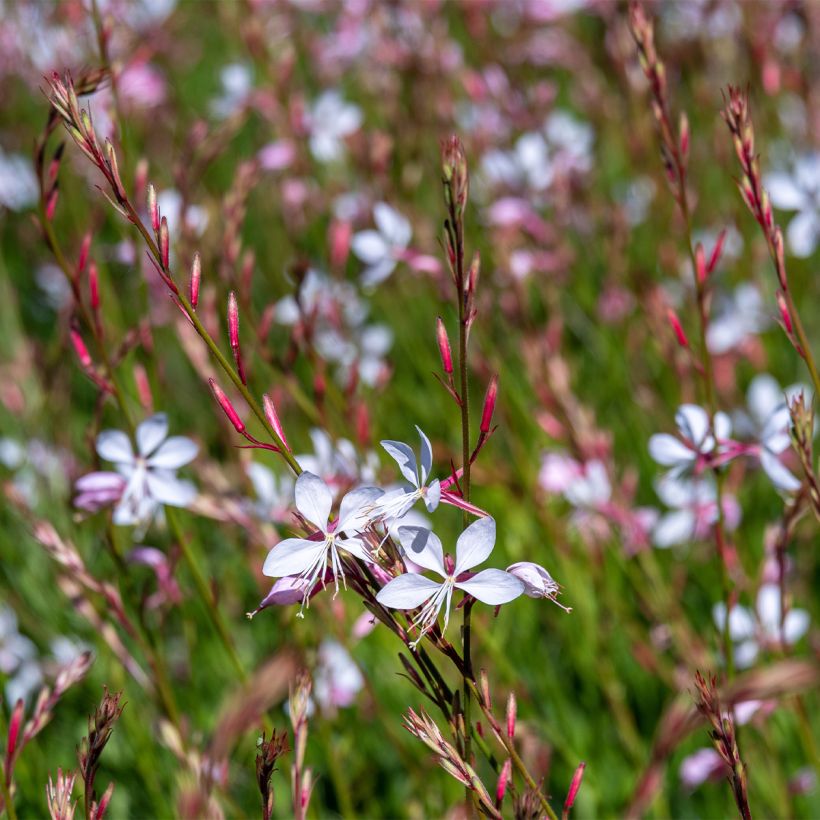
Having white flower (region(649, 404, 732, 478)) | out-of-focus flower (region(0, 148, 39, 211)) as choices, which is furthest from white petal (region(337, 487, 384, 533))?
out-of-focus flower (region(0, 148, 39, 211))

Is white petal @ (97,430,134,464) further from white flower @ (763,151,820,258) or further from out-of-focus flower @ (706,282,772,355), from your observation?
out-of-focus flower @ (706,282,772,355)

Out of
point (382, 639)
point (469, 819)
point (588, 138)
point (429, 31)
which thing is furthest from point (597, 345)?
point (469, 819)

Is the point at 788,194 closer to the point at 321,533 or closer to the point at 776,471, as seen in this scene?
the point at 776,471

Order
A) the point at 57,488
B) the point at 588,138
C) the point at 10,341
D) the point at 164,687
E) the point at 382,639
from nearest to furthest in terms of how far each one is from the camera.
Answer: the point at 164,687 < the point at 382,639 < the point at 57,488 < the point at 10,341 < the point at 588,138

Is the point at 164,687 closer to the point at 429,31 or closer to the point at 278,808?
the point at 278,808

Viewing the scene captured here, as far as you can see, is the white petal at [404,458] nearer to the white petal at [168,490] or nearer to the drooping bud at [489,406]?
the drooping bud at [489,406]

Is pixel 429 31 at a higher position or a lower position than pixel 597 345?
higher

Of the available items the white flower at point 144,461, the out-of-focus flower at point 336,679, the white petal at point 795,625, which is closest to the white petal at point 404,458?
the white flower at point 144,461
